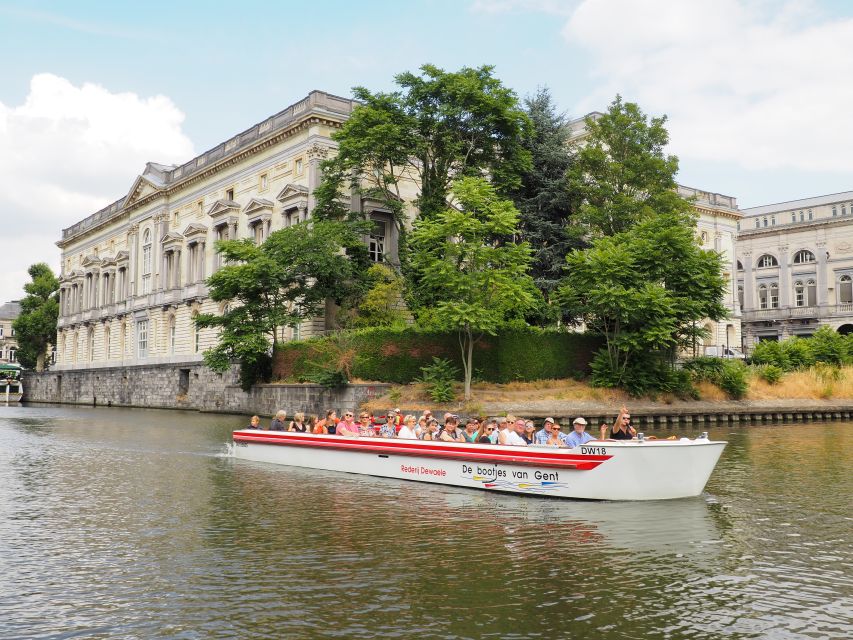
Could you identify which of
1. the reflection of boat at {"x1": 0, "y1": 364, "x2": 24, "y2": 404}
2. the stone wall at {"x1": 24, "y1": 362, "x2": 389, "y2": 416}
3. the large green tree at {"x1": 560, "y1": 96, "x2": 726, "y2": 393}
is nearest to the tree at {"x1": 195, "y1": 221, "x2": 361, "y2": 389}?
the stone wall at {"x1": 24, "y1": 362, "x2": 389, "y2": 416}

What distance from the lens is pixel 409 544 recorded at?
1230cm

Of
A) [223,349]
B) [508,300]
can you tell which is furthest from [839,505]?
[223,349]

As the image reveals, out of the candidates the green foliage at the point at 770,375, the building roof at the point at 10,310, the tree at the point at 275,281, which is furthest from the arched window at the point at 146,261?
the building roof at the point at 10,310

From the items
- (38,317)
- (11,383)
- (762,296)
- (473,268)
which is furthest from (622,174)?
(11,383)

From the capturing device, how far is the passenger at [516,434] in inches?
731

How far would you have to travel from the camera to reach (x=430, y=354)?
39.9 meters

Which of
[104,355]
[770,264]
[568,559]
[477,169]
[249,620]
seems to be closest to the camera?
[249,620]

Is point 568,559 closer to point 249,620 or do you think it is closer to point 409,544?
point 409,544

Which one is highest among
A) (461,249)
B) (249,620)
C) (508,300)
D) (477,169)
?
(477,169)

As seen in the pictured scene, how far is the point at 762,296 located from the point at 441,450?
271 ft

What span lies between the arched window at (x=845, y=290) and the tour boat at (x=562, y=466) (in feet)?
256

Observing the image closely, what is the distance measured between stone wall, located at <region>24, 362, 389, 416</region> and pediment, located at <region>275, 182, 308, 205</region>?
38.2 ft

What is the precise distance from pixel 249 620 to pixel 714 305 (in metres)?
36.5

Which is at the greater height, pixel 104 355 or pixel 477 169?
pixel 477 169
